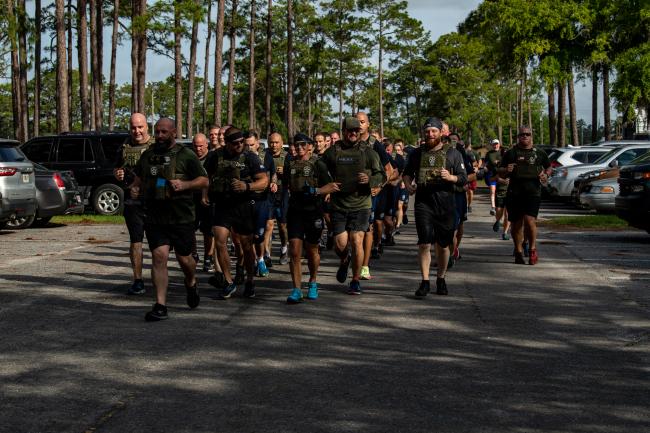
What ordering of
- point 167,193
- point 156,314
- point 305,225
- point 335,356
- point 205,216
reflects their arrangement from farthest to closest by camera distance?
point 205,216 < point 305,225 < point 167,193 < point 156,314 < point 335,356

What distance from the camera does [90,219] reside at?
22781 mm

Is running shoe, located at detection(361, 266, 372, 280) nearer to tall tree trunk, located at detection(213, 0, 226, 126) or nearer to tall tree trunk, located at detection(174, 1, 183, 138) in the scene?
tall tree trunk, located at detection(174, 1, 183, 138)

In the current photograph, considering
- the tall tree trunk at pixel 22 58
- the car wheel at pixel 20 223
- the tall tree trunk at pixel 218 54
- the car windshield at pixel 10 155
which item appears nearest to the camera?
the car windshield at pixel 10 155

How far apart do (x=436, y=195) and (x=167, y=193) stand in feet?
10.6

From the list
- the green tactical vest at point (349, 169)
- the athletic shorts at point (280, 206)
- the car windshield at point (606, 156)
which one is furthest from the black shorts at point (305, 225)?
the car windshield at point (606, 156)

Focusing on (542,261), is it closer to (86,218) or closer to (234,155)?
(234,155)

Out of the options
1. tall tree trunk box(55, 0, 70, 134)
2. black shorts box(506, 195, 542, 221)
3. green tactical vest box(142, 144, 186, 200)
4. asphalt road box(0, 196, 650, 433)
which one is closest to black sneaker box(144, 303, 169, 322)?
asphalt road box(0, 196, 650, 433)

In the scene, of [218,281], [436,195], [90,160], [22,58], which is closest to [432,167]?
[436,195]

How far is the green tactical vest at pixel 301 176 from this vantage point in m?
10.9

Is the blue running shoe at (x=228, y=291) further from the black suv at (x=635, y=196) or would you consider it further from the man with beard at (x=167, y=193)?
the black suv at (x=635, y=196)

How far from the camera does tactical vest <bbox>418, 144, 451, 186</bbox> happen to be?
1138cm

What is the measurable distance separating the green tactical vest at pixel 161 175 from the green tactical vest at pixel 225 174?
1.31 meters

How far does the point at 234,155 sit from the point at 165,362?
3.96m

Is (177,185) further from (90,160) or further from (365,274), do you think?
(90,160)
